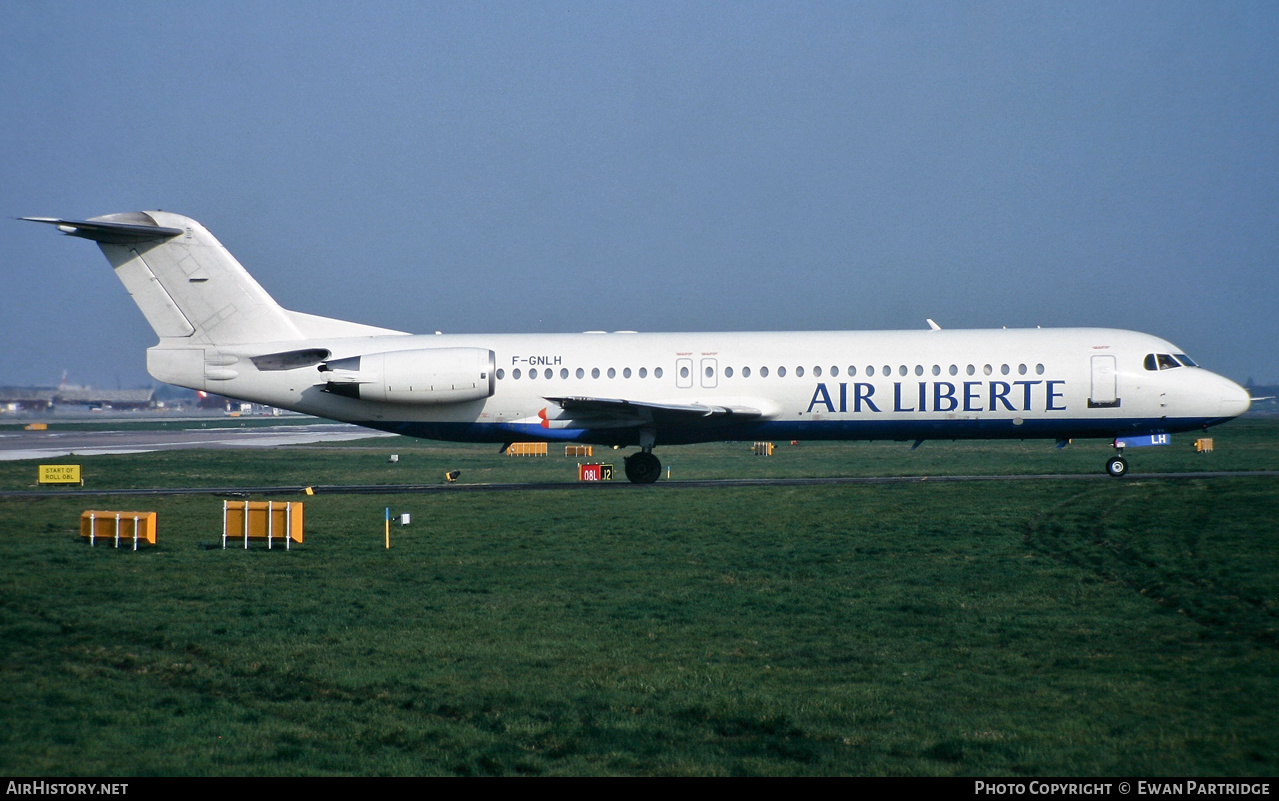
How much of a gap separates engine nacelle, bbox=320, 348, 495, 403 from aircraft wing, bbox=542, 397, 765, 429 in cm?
221

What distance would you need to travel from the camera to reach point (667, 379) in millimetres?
28578

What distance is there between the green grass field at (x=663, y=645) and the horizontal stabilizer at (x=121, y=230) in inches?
325

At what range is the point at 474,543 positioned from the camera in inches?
707

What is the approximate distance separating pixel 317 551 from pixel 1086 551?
1224 cm

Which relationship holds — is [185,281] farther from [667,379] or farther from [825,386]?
[825,386]

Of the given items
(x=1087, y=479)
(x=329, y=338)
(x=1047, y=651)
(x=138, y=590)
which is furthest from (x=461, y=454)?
(x=1047, y=651)

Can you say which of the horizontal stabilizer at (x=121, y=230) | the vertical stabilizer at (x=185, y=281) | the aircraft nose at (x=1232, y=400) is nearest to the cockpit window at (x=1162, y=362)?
the aircraft nose at (x=1232, y=400)

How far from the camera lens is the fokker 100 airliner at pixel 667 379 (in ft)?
91.0

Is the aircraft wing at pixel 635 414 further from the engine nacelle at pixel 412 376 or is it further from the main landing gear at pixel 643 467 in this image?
the engine nacelle at pixel 412 376

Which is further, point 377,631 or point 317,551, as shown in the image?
point 317,551

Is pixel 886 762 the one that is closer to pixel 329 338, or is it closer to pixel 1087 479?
pixel 1087 479

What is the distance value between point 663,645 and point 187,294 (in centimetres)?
2159

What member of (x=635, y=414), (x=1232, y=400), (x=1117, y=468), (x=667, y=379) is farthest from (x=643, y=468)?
(x=1232, y=400)
